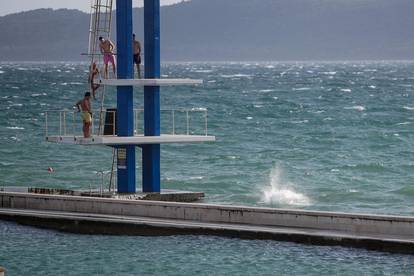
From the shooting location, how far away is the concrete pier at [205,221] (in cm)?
2859

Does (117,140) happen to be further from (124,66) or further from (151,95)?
(151,95)

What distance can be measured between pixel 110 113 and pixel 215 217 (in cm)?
487

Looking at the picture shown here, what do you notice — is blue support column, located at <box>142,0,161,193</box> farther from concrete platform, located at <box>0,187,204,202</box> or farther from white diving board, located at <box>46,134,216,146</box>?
white diving board, located at <box>46,134,216,146</box>

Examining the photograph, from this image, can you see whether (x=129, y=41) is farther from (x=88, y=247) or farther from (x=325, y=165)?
(x=325, y=165)

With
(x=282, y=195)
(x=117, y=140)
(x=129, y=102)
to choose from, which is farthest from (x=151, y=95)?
(x=282, y=195)

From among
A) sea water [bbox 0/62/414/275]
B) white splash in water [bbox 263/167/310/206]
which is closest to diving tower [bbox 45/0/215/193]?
sea water [bbox 0/62/414/275]

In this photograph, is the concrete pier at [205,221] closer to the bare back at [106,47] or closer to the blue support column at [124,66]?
the blue support column at [124,66]

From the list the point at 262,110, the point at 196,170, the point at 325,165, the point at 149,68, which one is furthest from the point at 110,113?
the point at 262,110

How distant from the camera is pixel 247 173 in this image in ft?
158

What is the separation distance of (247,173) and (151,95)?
14.4m

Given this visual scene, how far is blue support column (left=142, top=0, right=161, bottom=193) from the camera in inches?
1334

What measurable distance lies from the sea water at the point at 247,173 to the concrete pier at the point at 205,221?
0.35 metres

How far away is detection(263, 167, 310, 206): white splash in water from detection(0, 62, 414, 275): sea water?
0.06 metres

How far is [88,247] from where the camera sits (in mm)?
29406
